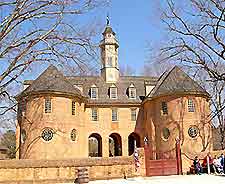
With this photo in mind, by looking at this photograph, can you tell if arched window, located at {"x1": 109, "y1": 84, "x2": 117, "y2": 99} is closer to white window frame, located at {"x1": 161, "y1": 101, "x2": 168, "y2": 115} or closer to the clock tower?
the clock tower

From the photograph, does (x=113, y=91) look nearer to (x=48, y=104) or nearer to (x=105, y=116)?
(x=105, y=116)

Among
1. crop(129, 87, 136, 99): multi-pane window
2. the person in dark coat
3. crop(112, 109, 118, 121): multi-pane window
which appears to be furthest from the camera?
crop(129, 87, 136, 99): multi-pane window

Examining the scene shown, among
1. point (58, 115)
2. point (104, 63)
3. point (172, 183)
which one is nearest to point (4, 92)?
point (172, 183)

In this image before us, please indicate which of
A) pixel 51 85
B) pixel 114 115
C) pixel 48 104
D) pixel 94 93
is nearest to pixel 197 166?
pixel 48 104

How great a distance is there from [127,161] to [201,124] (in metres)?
14.2

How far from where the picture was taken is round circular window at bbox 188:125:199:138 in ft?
117

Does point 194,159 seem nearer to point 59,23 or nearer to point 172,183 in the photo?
point 172,183

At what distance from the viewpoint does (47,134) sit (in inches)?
1366

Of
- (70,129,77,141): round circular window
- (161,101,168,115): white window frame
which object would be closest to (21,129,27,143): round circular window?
(70,129,77,141): round circular window

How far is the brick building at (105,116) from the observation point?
115ft

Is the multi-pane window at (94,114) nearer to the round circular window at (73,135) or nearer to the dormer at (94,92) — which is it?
the dormer at (94,92)

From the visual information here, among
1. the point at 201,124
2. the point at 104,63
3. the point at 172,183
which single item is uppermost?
the point at 104,63

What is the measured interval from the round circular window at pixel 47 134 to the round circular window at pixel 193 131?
14400 millimetres

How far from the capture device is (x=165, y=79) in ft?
131
